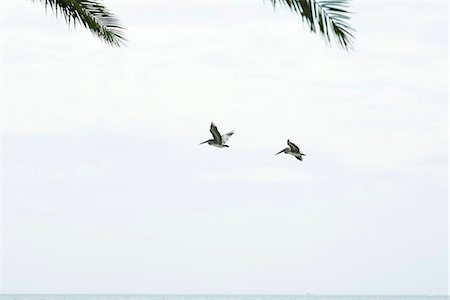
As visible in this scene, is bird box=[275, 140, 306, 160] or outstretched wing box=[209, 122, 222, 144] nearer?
outstretched wing box=[209, 122, 222, 144]

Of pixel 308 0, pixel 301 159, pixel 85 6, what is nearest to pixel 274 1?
pixel 308 0

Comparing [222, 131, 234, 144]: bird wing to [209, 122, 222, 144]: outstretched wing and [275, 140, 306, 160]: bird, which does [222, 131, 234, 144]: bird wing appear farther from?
[275, 140, 306, 160]: bird

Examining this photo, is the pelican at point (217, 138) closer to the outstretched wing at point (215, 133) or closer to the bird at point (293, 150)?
the outstretched wing at point (215, 133)

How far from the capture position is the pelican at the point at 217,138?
11.4 metres

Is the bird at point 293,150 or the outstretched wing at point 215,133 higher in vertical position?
the outstretched wing at point 215,133

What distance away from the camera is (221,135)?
11.5 metres

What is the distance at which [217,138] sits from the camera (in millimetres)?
11492

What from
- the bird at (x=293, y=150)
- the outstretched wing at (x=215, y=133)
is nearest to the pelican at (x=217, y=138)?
the outstretched wing at (x=215, y=133)

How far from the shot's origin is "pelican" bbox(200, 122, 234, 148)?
11.4 meters

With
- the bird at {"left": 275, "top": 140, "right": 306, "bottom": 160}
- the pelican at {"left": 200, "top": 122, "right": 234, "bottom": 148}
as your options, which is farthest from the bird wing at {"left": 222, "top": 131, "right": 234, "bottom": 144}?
the bird at {"left": 275, "top": 140, "right": 306, "bottom": 160}

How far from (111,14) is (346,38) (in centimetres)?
428

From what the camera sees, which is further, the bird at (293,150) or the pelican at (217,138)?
the bird at (293,150)

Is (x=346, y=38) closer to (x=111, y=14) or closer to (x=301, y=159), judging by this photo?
(x=111, y=14)

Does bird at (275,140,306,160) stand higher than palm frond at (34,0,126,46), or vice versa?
palm frond at (34,0,126,46)
